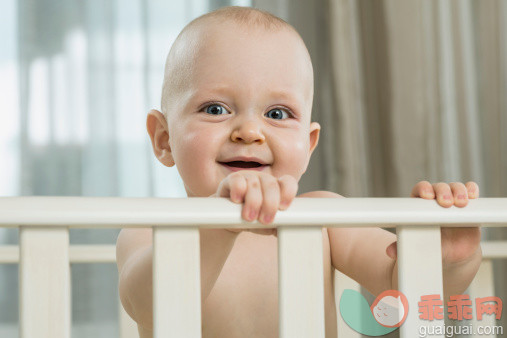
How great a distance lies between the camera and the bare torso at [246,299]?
90 centimetres

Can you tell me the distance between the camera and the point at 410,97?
2.06 metres

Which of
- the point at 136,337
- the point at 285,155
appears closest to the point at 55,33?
the point at 136,337

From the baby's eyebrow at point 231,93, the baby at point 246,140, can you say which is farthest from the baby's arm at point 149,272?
the baby's eyebrow at point 231,93

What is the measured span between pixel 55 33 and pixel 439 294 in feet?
6.06

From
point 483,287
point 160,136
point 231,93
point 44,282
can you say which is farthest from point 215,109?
point 483,287

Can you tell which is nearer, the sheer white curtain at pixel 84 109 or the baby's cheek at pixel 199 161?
the baby's cheek at pixel 199 161

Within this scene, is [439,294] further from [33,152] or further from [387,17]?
[33,152]

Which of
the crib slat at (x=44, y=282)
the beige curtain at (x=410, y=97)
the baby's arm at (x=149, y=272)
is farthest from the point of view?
the beige curtain at (x=410, y=97)

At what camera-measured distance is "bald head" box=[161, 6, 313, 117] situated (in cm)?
91

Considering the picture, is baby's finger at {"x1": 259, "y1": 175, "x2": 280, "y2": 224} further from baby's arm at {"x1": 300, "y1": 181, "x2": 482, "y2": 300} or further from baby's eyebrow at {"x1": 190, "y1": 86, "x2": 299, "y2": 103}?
baby's eyebrow at {"x1": 190, "y1": 86, "x2": 299, "y2": 103}

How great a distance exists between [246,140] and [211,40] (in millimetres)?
173

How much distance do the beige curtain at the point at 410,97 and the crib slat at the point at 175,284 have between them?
1.54 meters

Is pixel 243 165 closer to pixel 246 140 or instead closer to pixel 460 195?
pixel 246 140

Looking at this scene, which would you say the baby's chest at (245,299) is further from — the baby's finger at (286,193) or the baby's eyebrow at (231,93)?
the baby's finger at (286,193)
